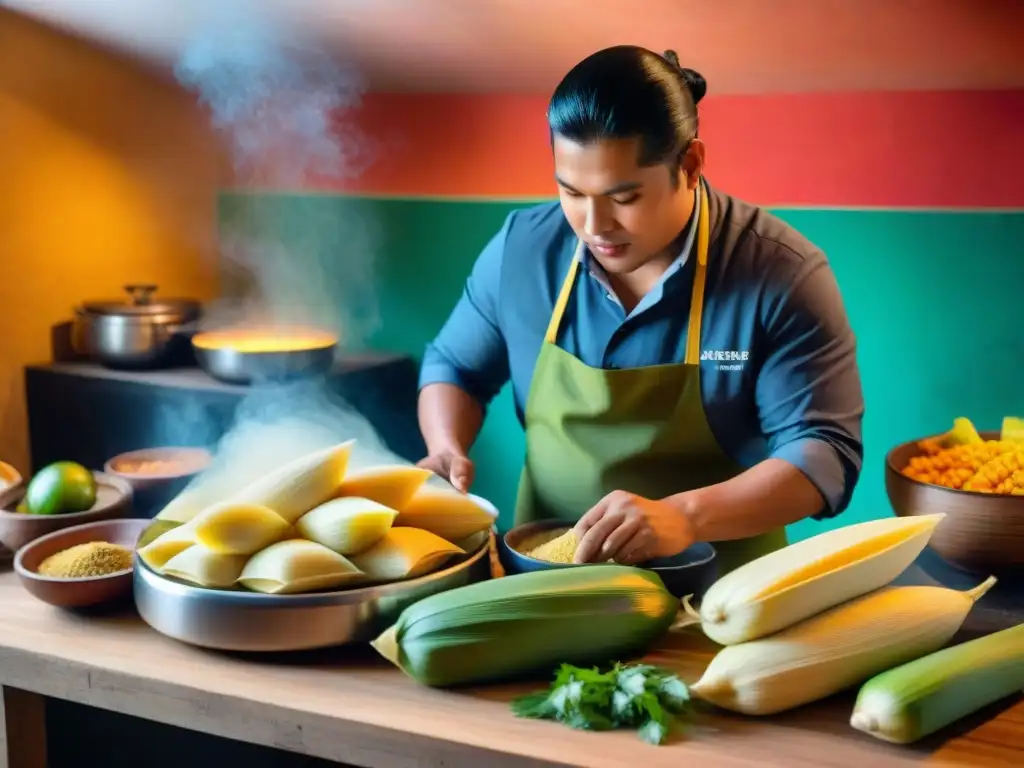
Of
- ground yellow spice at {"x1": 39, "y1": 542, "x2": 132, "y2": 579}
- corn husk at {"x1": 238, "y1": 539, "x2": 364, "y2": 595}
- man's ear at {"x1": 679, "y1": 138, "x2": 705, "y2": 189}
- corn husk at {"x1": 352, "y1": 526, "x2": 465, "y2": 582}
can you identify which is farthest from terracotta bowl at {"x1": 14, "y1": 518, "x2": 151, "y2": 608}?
man's ear at {"x1": 679, "y1": 138, "x2": 705, "y2": 189}

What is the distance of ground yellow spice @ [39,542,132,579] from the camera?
1.45 meters

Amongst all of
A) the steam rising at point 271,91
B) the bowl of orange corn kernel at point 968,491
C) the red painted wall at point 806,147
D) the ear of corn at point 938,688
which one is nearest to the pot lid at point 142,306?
the steam rising at point 271,91

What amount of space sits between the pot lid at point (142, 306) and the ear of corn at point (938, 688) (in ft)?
7.50

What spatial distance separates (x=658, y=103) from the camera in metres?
1.60

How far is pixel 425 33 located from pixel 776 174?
99 centimetres

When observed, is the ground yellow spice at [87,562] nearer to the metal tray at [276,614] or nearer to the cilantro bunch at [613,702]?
the metal tray at [276,614]

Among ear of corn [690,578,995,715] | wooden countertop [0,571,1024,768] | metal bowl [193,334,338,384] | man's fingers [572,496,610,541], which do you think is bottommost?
wooden countertop [0,571,1024,768]

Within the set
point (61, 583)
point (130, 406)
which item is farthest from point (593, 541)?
point (130, 406)

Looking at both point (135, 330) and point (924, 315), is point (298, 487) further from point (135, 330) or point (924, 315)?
point (924, 315)

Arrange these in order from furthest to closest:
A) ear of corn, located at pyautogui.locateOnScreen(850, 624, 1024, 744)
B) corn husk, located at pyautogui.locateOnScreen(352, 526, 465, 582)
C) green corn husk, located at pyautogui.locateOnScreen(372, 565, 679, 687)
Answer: corn husk, located at pyautogui.locateOnScreen(352, 526, 465, 582), green corn husk, located at pyautogui.locateOnScreen(372, 565, 679, 687), ear of corn, located at pyautogui.locateOnScreen(850, 624, 1024, 744)

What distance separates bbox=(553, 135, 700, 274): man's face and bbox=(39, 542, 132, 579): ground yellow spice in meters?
0.85

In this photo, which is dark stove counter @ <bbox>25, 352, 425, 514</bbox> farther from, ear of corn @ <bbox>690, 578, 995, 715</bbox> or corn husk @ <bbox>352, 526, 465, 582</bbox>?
ear of corn @ <bbox>690, 578, 995, 715</bbox>

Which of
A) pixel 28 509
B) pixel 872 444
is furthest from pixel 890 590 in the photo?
pixel 872 444

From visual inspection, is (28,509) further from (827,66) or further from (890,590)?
(827,66)
